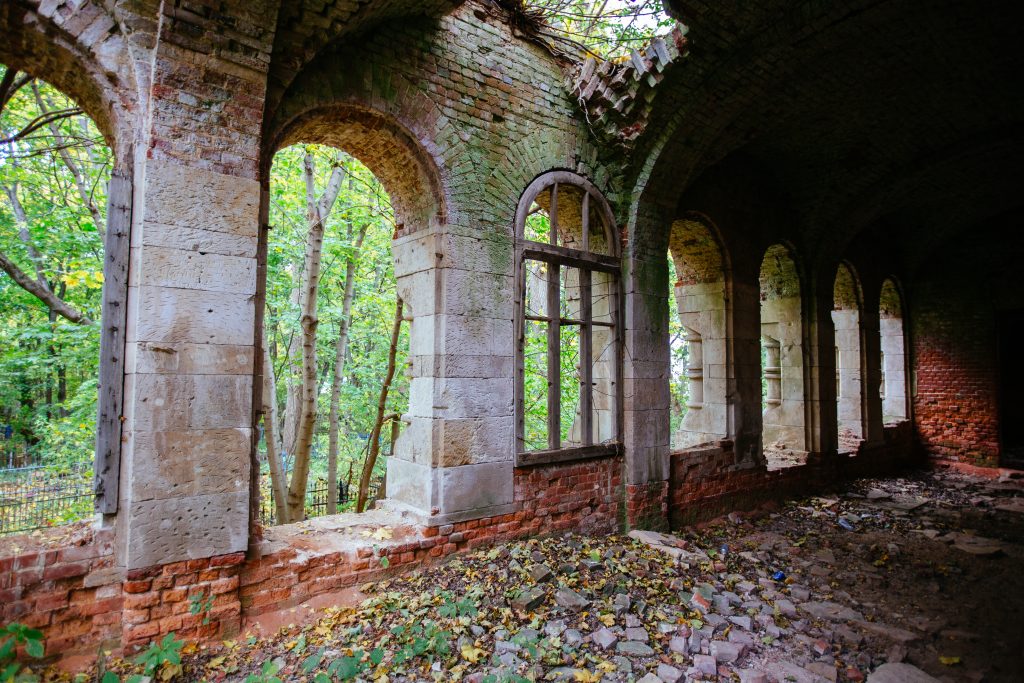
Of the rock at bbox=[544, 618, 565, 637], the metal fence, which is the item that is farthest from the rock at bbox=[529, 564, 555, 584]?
the metal fence

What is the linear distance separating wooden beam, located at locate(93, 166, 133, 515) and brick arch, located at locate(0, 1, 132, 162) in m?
0.37

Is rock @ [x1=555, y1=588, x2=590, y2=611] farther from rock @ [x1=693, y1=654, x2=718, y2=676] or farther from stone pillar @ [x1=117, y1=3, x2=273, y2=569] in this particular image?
stone pillar @ [x1=117, y1=3, x2=273, y2=569]

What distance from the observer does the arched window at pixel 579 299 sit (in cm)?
594

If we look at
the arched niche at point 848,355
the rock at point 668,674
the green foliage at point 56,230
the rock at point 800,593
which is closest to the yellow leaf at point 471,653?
the rock at point 668,674

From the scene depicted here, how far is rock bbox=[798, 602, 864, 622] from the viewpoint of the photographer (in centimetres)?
491

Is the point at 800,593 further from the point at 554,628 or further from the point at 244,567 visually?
the point at 244,567

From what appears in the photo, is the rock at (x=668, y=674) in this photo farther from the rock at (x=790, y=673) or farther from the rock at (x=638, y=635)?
the rock at (x=790, y=673)

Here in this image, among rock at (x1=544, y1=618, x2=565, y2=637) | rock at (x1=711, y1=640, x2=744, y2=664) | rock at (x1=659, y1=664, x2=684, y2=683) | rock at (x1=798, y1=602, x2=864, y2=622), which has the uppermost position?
rock at (x1=544, y1=618, x2=565, y2=637)

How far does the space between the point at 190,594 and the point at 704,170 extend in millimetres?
7368

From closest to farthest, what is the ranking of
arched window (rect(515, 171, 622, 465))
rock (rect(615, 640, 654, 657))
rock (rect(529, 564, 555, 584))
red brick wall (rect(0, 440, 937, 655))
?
red brick wall (rect(0, 440, 937, 655)) → rock (rect(615, 640, 654, 657)) → rock (rect(529, 564, 555, 584)) → arched window (rect(515, 171, 622, 465))

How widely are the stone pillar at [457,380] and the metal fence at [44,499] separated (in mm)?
7051

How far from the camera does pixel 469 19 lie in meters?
5.52

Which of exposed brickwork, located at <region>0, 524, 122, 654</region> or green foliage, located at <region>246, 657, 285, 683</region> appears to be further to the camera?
exposed brickwork, located at <region>0, 524, 122, 654</region>

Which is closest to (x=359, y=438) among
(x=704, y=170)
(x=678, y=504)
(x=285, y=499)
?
(x=285, y=499)
